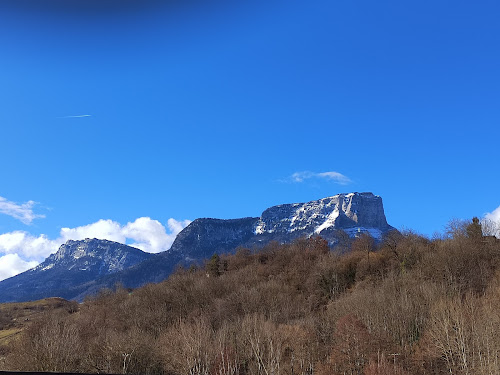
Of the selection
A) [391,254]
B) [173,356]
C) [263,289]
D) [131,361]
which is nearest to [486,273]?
[391,254]

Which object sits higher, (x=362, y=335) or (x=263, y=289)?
(x=263, y=289)

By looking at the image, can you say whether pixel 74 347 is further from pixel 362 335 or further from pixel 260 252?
pixel 260 252

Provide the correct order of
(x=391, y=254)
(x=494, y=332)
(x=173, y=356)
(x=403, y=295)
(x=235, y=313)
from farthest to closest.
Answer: (x=391, y=254) → (x=235, y=313) → (x=403, y=295) → (x=173, y=356) → (x=494, y=332)

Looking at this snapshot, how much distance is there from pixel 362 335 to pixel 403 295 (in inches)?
797

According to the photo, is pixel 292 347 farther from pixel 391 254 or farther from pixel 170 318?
pixel 391 254

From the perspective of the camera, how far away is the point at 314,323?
70.5m

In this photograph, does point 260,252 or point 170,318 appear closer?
point 170,318

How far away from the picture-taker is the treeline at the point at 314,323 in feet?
168

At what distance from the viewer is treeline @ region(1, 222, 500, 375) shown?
168 ft

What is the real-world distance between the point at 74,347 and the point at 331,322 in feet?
138

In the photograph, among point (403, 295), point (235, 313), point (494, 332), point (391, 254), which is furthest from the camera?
point (391, 254)

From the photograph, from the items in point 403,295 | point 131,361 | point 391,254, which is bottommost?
point 131,361

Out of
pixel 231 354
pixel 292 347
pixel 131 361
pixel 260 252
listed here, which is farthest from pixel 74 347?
pixel 260 252

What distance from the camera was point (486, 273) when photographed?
74750mm
